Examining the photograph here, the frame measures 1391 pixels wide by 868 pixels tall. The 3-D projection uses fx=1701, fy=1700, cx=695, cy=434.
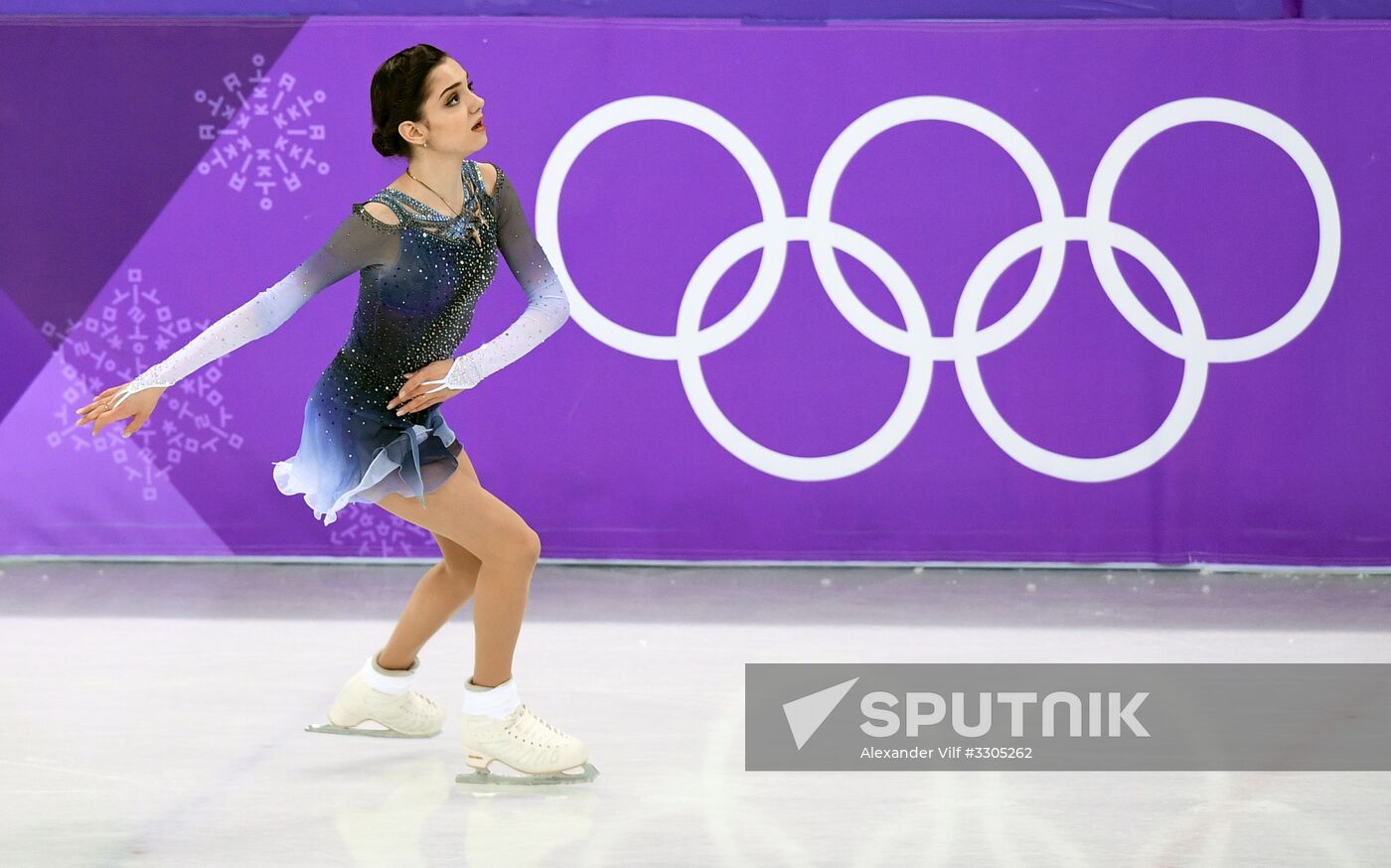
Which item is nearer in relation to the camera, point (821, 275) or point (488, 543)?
point (488, 543)

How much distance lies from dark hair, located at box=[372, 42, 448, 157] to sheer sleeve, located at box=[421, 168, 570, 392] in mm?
254

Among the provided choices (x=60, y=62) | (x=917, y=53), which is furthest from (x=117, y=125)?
(x=917, y=53)

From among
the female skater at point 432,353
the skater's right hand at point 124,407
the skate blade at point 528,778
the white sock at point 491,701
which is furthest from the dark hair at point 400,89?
the skate blade at point 528,778

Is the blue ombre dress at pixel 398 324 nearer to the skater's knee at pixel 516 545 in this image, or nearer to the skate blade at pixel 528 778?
the skater's knee at pixel 516 545

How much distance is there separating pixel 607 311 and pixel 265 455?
1414 millimetres

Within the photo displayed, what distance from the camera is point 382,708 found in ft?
13.8

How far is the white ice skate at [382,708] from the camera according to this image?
421 cm

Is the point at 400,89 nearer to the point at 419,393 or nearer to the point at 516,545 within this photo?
the point at 419,393

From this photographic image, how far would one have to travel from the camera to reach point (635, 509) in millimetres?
6488

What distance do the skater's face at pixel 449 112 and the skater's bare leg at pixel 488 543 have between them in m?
0.75

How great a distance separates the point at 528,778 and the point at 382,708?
0.54m

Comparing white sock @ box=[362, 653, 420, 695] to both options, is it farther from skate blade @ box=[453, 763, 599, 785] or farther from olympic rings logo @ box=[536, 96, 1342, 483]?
olympic rings logo @ box=[536, 96, 1342, 483]

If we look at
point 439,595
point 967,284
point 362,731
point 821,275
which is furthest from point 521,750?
point 967,284

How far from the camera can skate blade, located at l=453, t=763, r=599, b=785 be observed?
387 centimetres
